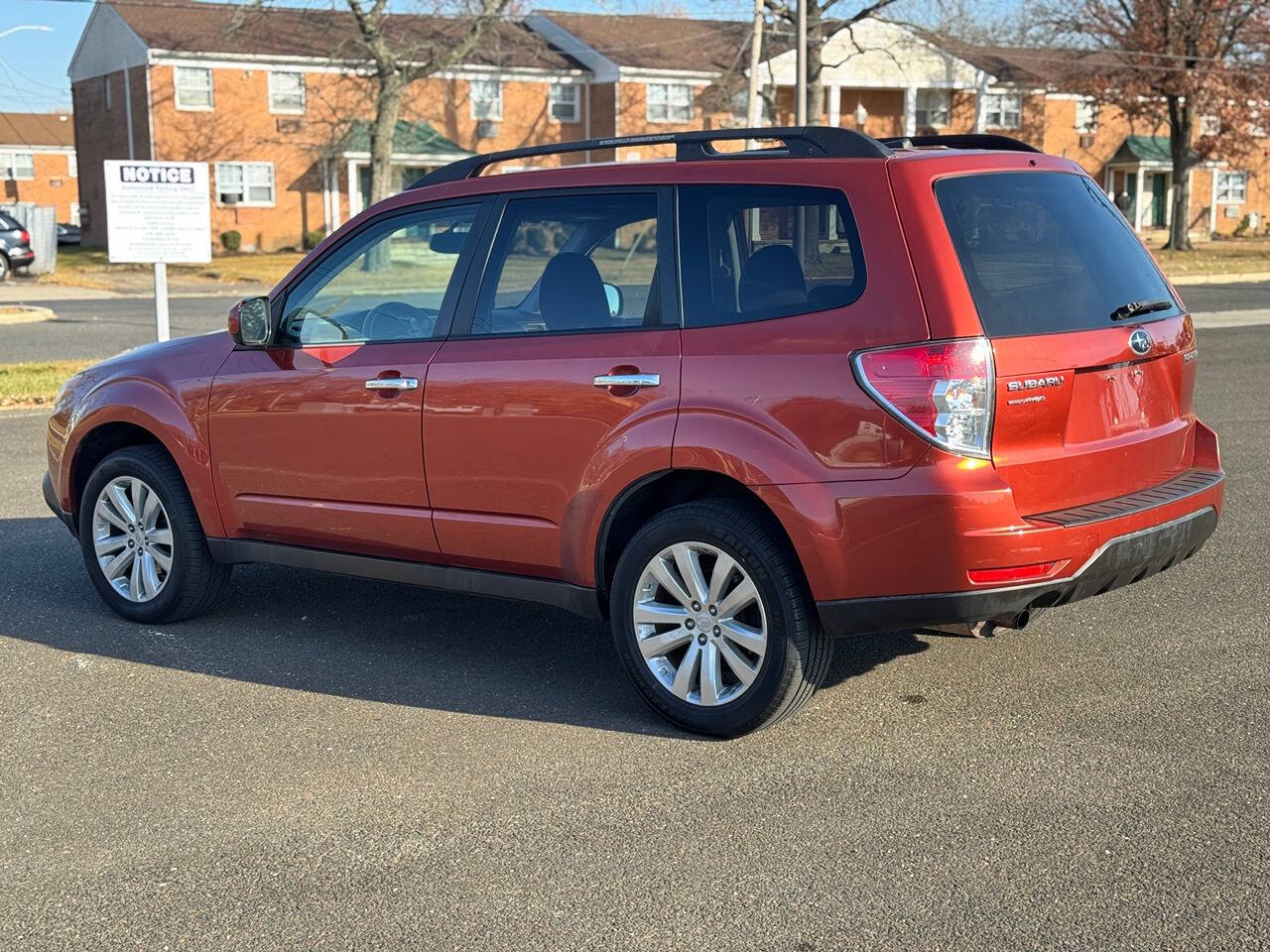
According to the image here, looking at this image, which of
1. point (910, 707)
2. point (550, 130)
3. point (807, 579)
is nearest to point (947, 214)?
point (807, 579)

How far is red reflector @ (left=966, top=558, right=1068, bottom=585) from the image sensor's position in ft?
14.6

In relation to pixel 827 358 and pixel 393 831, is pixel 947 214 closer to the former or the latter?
pixel 827 358

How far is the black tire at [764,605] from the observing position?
4703mm

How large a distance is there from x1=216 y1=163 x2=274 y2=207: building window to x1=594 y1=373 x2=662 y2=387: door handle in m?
45.3

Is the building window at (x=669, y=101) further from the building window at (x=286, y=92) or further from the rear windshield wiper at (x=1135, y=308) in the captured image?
the rear windshield wiper at (x=1135, y=308)

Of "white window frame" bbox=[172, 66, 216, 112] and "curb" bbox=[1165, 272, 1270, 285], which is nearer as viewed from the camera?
"curb" bbox=[1165, 272, 1270, 285]

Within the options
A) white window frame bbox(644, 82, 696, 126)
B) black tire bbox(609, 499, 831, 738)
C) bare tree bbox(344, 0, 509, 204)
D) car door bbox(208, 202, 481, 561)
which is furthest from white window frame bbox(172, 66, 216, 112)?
black tire bbox(609, 499, 831, 738)

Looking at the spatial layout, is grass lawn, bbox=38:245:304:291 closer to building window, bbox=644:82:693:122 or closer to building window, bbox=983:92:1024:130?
building window, bbox=644:82:693:122

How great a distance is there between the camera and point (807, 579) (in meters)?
4.65

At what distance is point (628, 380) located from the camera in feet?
16.2

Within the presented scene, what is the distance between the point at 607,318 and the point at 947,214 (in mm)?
1258

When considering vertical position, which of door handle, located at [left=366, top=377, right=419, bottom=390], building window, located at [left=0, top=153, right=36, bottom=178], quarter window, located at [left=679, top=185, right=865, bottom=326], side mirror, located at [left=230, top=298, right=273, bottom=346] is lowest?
door handle, located at [left=366, top=377, right=419, bottom=390]

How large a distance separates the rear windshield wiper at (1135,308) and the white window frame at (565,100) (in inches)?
1971

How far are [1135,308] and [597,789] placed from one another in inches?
96.3
